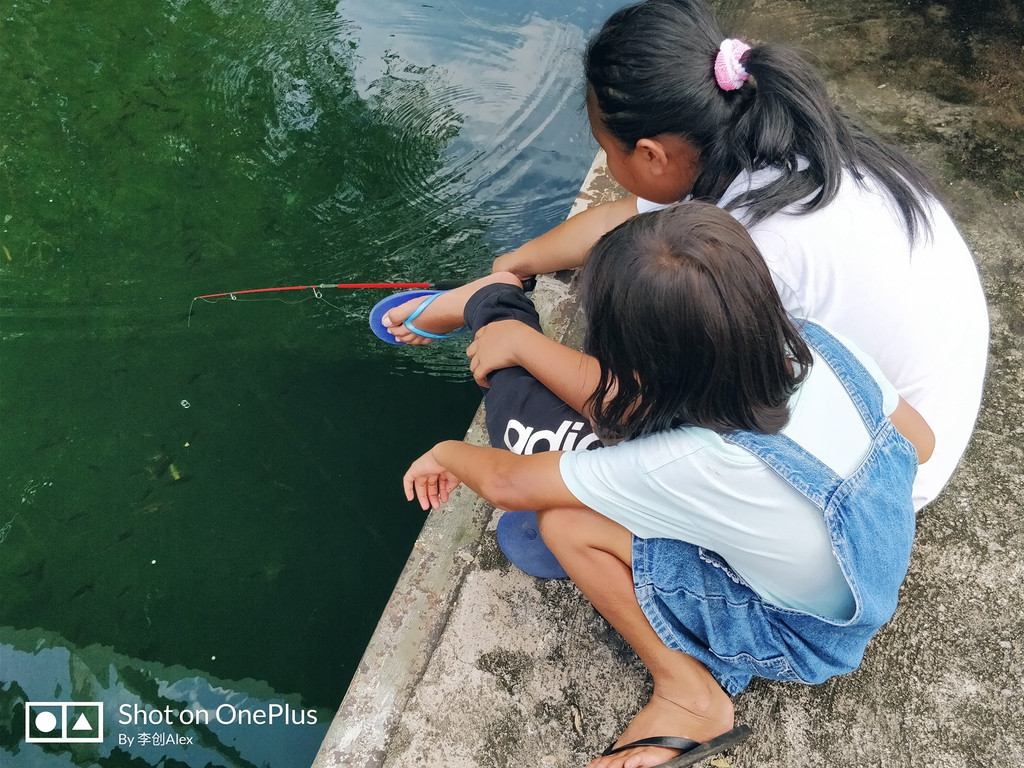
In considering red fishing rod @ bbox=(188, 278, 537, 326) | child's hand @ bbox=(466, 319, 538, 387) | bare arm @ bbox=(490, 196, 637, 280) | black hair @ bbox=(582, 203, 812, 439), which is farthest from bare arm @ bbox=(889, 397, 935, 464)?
red fishing rod @ bbox=(188, 278, 537, 326)

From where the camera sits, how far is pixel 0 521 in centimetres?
223

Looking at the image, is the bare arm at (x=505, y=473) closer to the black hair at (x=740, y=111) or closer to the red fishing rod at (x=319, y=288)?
the black hair at (x=740, y=111)

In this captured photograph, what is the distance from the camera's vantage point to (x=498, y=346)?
158 cm

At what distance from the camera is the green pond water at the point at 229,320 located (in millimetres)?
2062

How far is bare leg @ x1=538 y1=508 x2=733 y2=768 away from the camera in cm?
130

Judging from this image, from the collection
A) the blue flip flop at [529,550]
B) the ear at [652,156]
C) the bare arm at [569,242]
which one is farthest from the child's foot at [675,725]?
the bare arm at [569,242]

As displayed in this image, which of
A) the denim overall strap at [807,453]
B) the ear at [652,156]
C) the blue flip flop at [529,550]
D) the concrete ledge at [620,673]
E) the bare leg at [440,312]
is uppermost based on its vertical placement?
the ear at [652,156]

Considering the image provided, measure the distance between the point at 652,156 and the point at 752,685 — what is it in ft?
3.41

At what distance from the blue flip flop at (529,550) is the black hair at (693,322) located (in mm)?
571

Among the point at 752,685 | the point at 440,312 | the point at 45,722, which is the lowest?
the point at 45,722

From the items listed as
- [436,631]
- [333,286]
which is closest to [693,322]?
[436,631]

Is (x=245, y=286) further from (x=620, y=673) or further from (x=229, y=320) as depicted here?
(x=620, y=673)

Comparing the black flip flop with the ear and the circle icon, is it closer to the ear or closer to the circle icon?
the ear

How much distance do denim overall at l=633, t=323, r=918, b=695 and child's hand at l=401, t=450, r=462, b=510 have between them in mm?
491
